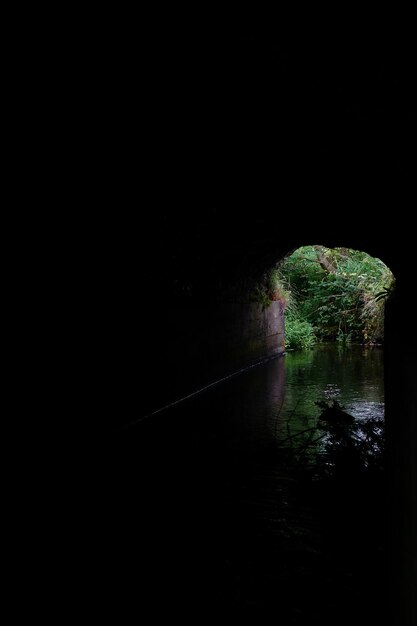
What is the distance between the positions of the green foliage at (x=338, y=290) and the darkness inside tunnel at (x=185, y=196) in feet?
42.4

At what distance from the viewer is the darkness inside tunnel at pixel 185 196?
3.17 m

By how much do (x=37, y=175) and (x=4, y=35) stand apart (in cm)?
165

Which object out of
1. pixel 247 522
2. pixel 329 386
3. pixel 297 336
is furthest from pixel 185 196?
pixel 297 336

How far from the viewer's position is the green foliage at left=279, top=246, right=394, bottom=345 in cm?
2211

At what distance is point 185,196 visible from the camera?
672 centimetres

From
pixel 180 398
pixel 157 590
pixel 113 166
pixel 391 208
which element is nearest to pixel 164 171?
pixel 113 166

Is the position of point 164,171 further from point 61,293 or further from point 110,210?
point 61,293

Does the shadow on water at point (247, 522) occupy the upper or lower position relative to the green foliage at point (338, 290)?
lower

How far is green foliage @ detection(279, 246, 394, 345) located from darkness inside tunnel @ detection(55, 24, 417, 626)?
12917 millimetres

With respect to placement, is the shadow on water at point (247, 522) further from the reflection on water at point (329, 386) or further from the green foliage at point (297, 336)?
the green foliage at point (297, 336)

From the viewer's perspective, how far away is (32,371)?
5547 millimetres

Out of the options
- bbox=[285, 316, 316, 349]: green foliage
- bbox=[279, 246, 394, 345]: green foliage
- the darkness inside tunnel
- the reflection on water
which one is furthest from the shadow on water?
bbox=[279, 246, 394, 345]: green foliage

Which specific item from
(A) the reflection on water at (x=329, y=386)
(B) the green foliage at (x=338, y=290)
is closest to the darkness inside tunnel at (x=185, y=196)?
(A) the reflection on water at (x=329, y=386)

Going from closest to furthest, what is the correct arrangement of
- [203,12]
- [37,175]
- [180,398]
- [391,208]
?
[203,12] → [37,175] → [391,208] → [180,398]
